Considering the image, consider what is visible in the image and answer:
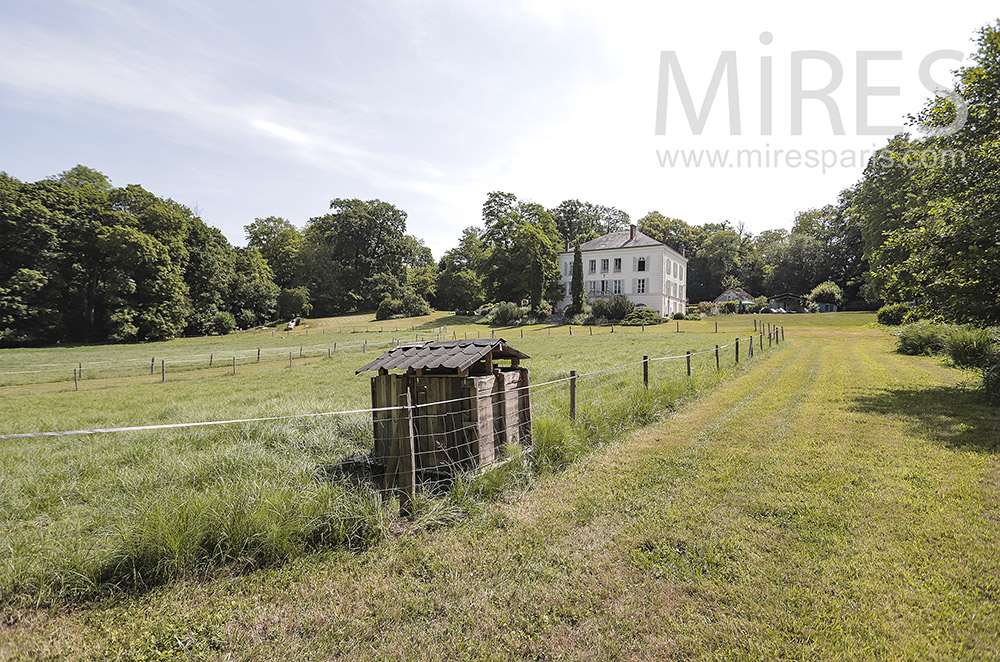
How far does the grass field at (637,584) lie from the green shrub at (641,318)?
131ft

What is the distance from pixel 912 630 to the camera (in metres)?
2.93


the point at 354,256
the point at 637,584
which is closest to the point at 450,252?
the point at 354,256

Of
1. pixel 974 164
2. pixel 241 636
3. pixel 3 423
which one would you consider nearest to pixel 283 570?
pixel 241 636

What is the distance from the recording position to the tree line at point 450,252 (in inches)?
407

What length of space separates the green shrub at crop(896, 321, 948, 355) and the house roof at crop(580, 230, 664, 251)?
36891 mm

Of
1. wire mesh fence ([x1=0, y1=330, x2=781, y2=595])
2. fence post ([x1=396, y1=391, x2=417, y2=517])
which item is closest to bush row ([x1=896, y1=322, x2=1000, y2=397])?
wire mesh fence ([x1=0, y1=330, x2=781, y2=595])

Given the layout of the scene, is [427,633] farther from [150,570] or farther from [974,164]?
[974,164]

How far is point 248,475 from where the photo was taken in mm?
4840

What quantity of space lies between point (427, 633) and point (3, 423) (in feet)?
40.3

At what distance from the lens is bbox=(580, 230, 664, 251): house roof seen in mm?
57156

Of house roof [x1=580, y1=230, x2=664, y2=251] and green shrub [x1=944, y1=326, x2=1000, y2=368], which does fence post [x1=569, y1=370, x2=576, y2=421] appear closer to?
green shrub [x1=944, y1=326, x2=1000, y2=368]

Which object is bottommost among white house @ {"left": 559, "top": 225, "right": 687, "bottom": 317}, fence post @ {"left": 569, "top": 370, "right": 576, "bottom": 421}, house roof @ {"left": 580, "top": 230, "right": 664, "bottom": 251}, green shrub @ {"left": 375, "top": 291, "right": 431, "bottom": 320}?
fence post @ {"left": 569, "top": 370, "right": 576, "bottom": 421}

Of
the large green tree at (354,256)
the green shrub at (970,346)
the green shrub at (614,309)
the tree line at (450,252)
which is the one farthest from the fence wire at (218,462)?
the large green tree at (354,256)

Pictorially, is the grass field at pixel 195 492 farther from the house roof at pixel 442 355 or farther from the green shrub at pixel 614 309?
the green shrub at pixel 614 309
